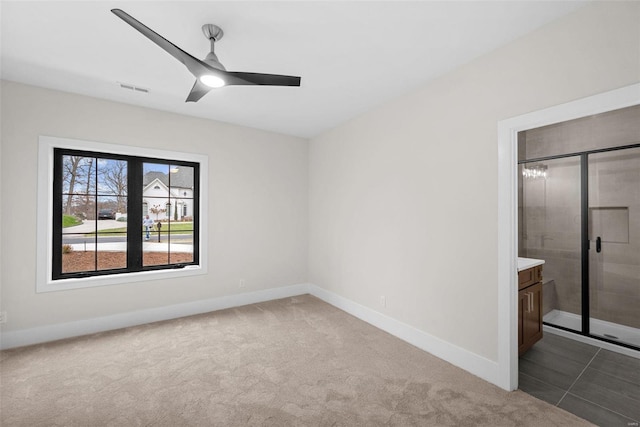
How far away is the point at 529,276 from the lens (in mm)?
2678

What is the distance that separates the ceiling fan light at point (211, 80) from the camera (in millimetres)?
1922

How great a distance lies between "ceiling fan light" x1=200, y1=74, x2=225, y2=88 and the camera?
1.92m

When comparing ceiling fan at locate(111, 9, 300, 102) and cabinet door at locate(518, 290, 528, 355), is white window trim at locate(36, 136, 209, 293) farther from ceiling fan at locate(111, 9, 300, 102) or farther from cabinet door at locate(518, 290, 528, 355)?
cabinet door at locate(518, 290, 528, 355)

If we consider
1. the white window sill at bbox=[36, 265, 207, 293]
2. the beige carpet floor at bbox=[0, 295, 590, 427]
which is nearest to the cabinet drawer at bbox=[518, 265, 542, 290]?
the beige carpet floor at bbox=[0, 295, 590, 427]

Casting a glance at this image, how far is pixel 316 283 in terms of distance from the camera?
4.63 m

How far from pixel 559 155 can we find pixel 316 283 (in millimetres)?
3709

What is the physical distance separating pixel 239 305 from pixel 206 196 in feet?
5.38

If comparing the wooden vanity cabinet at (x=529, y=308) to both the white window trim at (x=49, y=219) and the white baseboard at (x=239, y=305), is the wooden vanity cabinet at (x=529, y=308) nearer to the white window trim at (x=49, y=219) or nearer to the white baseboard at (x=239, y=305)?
the white baseboard at (x=239, y=305)

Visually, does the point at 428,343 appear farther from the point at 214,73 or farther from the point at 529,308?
the point at 214,73

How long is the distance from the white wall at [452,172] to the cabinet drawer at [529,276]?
46cm

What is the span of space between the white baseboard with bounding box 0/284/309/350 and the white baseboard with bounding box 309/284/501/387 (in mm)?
1236

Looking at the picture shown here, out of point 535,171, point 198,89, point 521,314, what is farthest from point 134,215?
point 535,171

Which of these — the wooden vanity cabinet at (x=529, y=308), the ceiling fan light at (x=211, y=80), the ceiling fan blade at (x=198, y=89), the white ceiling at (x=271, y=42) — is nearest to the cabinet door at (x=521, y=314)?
the wooden vanity cabinet at (x=529, y=308)

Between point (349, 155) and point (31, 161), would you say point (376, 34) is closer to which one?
point (349, 155)
